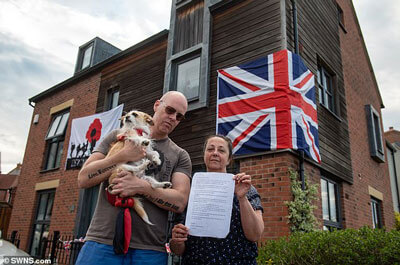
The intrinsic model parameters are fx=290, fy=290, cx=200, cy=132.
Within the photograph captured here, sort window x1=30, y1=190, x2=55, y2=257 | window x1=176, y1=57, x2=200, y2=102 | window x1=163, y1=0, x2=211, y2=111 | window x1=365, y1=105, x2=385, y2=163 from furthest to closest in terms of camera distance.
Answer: window x1=30, y1=190, x2=55, y2=257, window x1=365, y1=105, x2=385, y2=163, window x1=176, y1=57, x2=200, y2=102, window x1=163, y1=0, x2=211, y2=111

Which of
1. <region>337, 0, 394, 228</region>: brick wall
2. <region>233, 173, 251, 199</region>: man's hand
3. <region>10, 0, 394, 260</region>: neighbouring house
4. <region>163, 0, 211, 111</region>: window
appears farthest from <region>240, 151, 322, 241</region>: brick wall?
<region>233, 173, 251, 199</region>: man's hand

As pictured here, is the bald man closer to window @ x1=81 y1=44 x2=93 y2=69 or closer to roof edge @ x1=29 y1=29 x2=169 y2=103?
roof edge @ x1=29 y1=29 x2=169 y2=103

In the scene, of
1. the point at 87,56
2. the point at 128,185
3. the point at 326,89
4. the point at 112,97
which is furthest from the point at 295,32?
the point at 87,56

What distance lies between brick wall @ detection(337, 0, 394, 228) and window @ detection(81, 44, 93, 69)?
471 inches

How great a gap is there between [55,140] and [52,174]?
170 centimetres

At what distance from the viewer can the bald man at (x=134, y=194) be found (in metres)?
1.78

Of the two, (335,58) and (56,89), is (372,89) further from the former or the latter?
(56,89)

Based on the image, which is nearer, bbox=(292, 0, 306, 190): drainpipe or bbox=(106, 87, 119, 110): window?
bbox=(292, 0, 306, 190): drainpipe

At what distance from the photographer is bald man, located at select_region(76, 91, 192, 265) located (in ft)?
5.85

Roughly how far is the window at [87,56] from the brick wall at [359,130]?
11969 mm

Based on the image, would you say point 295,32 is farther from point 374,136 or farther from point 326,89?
point 374,136

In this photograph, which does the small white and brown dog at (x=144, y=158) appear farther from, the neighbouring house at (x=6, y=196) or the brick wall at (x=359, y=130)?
the neighbouring house at (x=6, y=196)

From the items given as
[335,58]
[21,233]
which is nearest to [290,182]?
[335,58]

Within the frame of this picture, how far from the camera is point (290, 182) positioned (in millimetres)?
5586
